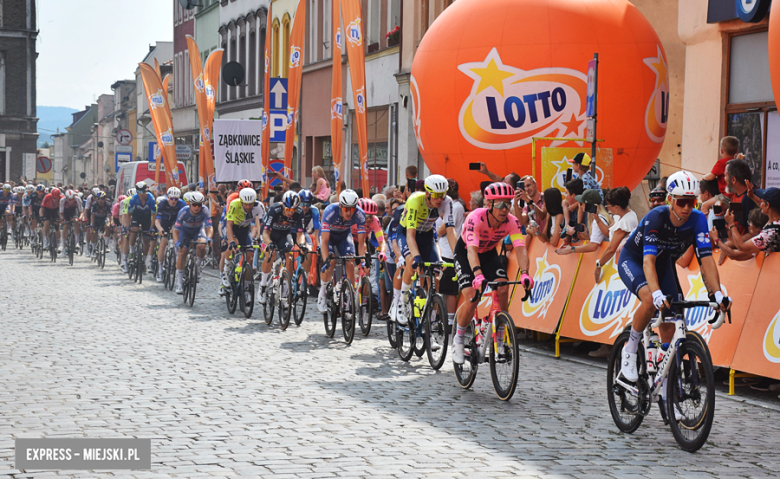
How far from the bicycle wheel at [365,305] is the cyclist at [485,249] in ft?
9.92

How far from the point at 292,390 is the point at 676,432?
347 cm


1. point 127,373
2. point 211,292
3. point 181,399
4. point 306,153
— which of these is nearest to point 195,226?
point 211,292

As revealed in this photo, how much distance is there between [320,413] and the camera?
8.09 metres

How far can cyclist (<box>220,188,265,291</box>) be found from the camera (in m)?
16.1

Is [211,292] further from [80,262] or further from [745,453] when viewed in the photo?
[745,453]

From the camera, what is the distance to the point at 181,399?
858cm

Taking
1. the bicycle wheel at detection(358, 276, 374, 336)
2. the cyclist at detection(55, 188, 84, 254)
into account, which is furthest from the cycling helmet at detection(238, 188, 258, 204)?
the cyclist at detection(55, 188, 84, 254)

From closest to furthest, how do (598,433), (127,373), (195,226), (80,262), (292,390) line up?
1. (598,433)
2. (292,390)
3. (127,373)
4. (195,226)
5. (80,262)

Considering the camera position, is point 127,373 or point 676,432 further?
point 127,373

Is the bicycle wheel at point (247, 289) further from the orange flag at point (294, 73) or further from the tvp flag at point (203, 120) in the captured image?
the tvp flag at point (203, 120)

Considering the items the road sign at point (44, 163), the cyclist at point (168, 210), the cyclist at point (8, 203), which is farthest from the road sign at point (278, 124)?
the road sign at point (44, 163)

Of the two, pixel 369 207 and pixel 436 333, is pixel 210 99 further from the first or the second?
pixel 436 333

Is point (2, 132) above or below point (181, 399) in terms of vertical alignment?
above

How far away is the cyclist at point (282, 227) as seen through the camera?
1439cm
